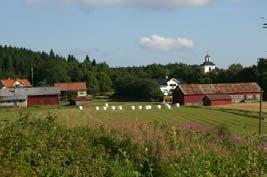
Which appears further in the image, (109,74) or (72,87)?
(109,74)

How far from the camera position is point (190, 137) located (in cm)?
1356

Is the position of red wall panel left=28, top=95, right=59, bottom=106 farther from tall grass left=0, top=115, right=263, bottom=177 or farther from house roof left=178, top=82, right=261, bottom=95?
tall grass left=0, top=115, right=263, bottom=177

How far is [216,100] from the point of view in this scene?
88938 millimetres

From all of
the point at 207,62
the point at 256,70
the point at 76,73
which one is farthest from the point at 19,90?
the point at 207,62

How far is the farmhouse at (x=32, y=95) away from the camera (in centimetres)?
9450

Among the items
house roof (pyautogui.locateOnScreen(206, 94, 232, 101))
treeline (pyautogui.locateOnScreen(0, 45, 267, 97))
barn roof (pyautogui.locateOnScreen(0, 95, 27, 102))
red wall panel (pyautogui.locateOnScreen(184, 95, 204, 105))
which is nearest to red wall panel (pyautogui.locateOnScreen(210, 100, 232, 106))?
house roof (pyautogui.locateOnScreen(206, 94, 232, 101))

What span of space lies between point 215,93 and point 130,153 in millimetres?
81698

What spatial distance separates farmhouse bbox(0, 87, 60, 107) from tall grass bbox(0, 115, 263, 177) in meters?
79.5

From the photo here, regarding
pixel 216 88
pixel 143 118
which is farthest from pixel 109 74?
pixel 143 118

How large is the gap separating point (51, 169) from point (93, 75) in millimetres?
130481

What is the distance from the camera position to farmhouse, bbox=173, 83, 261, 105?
9281cm

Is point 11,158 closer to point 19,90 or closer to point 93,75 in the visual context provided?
point 19,90

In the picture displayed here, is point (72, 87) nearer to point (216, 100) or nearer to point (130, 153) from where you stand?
point (216, 100)

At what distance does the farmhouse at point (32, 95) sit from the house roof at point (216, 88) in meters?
22.7
